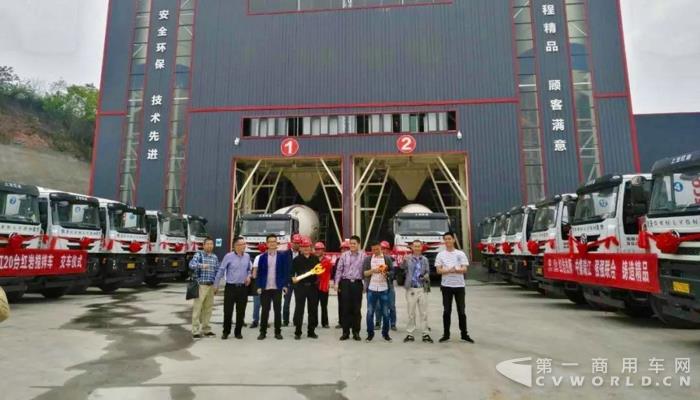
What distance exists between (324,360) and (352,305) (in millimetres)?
1644

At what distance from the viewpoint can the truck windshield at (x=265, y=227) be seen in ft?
55.8

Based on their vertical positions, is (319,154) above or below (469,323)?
above

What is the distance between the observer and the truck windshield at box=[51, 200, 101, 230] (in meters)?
12.5

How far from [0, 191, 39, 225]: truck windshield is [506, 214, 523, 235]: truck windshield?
14.3 meters

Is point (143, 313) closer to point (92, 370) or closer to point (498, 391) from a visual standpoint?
point (92, 370)

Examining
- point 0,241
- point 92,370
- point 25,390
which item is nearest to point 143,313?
point 0,241

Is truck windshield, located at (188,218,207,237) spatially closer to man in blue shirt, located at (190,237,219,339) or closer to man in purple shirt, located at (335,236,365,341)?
man in blue shirt, located at (190,237,219,339)

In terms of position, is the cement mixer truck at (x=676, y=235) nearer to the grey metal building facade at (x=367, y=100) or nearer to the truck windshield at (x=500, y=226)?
the truck windshield at (x=500, y=226)

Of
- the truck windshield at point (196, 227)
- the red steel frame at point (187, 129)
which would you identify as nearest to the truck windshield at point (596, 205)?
the truck windshield at point (196, 227)

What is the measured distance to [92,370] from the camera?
5.35 meters

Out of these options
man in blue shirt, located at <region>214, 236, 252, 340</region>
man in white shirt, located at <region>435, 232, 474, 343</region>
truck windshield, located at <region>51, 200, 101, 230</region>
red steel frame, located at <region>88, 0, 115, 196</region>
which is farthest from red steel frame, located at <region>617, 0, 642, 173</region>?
red steel frame, located at <region>88, 0, 115, 196</region>

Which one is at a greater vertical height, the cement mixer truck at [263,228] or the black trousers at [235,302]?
the cement mixer truck at [263,228]

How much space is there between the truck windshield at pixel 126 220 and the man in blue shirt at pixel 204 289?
867 centimetres

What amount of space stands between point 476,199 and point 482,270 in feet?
13.3
